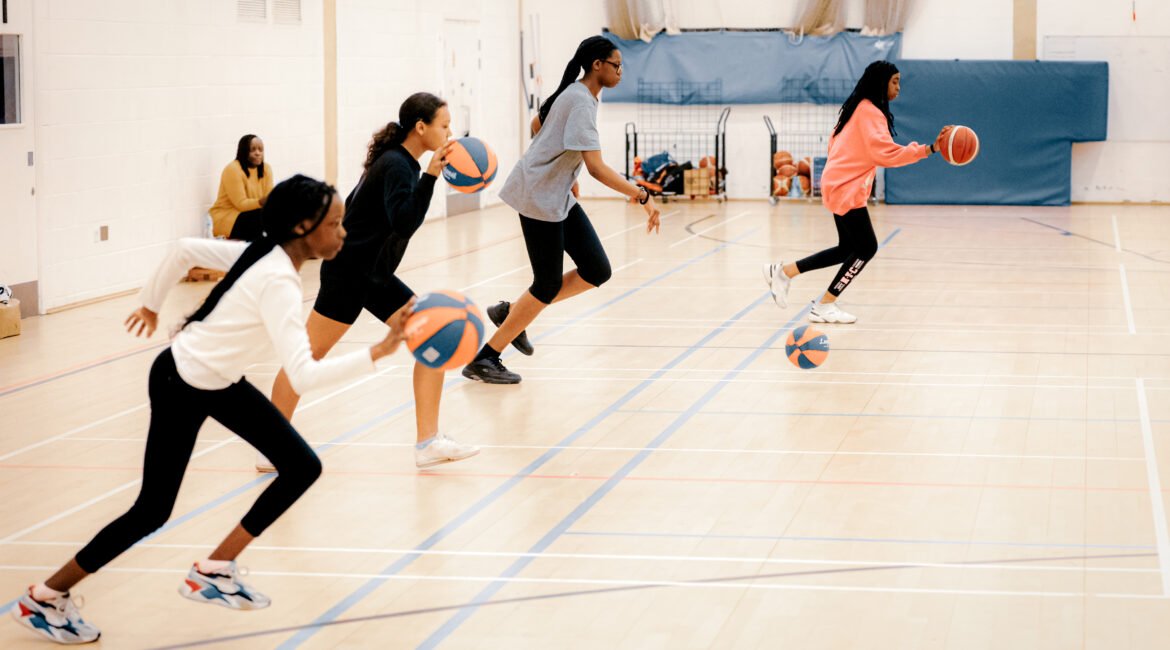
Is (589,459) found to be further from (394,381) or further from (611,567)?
(394,381)

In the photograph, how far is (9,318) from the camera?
991cm

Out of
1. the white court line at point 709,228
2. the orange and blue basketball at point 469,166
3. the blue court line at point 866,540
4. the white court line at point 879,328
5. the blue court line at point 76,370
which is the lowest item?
the blue court line at point 866,540

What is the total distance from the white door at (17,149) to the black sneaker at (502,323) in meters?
3.77

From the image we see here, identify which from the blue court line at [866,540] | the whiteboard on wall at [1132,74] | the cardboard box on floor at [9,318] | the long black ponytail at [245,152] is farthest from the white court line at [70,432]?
the whiteboard on wall at [1132,74]

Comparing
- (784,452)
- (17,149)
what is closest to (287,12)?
(17,149)

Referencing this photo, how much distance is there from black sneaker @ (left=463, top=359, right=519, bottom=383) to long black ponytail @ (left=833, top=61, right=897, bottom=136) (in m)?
3.24

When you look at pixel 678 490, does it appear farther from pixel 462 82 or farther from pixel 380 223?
pixel 462 82

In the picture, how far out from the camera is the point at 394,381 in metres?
8.41

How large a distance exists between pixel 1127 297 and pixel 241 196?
7.25 meters

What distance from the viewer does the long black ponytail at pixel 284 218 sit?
4.23 meters

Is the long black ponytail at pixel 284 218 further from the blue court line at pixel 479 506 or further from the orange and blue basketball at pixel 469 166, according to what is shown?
the orange and blue basketball at pixel 469 166

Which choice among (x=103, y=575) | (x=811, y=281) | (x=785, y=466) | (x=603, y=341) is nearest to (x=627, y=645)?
(x=103, y=575)

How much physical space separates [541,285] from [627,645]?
12.2 ft

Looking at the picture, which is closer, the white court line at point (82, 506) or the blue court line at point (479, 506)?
the blue court line at point (479, 506)
